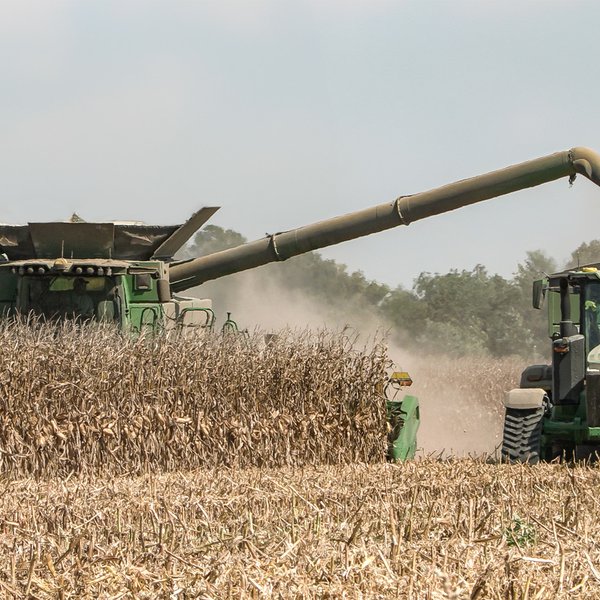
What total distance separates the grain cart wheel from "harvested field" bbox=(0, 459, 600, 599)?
1.77m

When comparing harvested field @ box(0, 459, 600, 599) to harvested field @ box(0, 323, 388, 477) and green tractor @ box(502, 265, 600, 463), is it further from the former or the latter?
green tractor @ box(502, 265, 600, 463)

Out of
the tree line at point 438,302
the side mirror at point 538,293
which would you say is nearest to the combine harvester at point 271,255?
the side mirror at point 538,293

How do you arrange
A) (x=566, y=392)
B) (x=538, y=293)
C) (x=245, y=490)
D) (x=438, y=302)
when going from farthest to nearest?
(x=438, y=302) < (x=566, y=392) < (x=538, y=293) < (x=245, y=490)

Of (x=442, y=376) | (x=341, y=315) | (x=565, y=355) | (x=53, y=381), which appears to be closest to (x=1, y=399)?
(x=53, y=381)

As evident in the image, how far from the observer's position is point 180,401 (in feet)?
36.2

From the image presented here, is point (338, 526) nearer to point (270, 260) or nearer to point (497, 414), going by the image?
point (270, 260)

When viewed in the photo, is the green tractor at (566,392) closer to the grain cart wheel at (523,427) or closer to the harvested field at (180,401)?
the grain cart wheel at (523,427)

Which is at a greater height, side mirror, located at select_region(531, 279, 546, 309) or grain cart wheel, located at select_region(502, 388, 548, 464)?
side mirror, located at select_region(531, 279, 546, 309)

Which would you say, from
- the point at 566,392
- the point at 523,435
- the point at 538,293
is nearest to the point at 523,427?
the point at 523,435

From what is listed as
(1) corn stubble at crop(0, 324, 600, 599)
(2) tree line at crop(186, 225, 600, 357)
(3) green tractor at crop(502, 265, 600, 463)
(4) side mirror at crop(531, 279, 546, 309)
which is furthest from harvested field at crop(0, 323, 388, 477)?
(2) tree line at crop(186, 225, 600, 357)

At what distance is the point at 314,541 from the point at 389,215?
7.74m

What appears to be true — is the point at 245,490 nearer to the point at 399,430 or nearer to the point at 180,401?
the point at 180,401

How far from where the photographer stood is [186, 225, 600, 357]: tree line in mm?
30312

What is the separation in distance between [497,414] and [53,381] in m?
13.0
